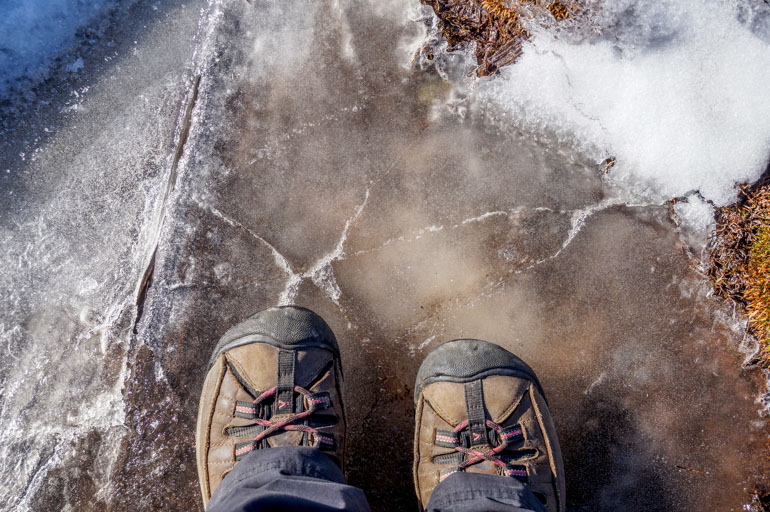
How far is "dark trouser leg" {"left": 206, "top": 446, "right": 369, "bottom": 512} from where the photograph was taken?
167cm

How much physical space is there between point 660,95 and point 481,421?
1.97 metres

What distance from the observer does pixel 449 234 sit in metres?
2.57

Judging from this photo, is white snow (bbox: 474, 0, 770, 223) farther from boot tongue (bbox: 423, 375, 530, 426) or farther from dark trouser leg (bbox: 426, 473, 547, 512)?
dark trouser leg (bbox: 426, 473, 547, 512)

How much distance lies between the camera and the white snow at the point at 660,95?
257 cm

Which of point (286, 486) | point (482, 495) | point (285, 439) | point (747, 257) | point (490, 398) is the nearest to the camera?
point (286, 486)

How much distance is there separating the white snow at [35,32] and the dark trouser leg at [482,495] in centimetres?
290

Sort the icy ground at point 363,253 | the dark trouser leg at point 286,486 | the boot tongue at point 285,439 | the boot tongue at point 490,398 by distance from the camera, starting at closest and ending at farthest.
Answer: the dark trouser leg at point 286,486 < the boot tongue at point 285,439 < the boot tongue at point 490,398 < the icy ground at point 363,253

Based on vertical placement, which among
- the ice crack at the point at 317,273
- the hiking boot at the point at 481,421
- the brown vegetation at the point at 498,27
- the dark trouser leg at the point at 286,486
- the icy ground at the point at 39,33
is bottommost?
the hiking boot at the point at 481,421

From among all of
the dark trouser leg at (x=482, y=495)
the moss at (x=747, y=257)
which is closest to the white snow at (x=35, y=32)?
the dark trouser leg at (x=482, y=495)

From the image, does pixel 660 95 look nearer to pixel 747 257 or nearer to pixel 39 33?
pixel 747 257

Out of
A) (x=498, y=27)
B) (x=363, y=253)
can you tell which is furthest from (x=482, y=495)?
(x=498, y=27)

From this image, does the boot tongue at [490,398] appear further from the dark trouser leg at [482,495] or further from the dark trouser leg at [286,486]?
the dark trouser leg at [286,486]

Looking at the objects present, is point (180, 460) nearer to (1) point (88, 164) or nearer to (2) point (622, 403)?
(1) point (88, 164)

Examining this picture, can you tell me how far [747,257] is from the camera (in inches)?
100
